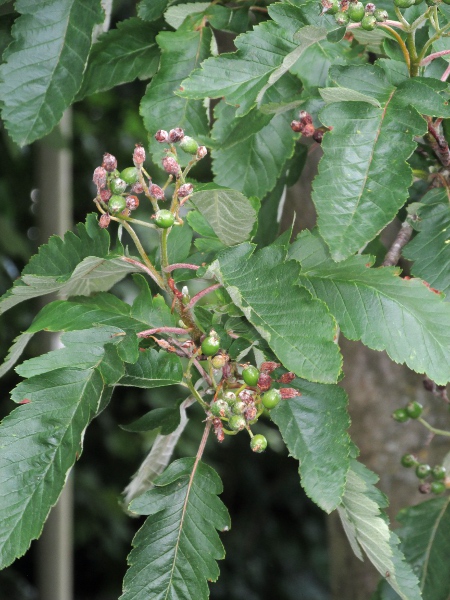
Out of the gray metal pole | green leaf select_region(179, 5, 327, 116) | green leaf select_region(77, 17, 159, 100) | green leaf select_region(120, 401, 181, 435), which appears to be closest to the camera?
green leaf select_region(179, 5, 327, 116)

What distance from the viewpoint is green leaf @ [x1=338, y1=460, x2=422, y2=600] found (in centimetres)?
78

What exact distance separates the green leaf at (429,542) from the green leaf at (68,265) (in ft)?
1.88

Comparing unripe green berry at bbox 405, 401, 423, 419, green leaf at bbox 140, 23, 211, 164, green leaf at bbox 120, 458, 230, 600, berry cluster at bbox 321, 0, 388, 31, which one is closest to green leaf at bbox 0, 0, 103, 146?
green leaf at bbox 140, 23, 211, 164

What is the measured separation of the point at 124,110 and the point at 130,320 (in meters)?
2.66

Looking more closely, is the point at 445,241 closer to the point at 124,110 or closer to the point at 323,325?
the point at 323,325

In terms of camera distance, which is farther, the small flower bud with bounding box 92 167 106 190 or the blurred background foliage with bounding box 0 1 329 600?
the blurred background foliage with bounding box 0 1 329 600

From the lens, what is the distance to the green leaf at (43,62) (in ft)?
2.85

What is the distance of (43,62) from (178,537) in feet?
1.74

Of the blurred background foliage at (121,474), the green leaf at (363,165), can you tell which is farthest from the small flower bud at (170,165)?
the blurred background foliage at (121,474)

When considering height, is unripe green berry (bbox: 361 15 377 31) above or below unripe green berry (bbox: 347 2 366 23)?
below

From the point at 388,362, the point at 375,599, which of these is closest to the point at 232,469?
the point at 388,362

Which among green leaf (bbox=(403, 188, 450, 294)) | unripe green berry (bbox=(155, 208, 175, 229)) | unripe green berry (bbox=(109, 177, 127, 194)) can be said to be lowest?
green leaf (bbox=(403, 188, 450, 294))

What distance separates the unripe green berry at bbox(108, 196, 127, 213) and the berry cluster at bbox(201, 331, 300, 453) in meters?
0.13

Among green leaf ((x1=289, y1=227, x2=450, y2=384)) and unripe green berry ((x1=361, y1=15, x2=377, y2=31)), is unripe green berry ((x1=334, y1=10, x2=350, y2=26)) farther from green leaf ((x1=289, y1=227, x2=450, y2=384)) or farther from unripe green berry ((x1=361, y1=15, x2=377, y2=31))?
green leaf ((x1=289, y1=227, x2=450, y2=384))
